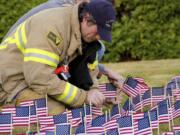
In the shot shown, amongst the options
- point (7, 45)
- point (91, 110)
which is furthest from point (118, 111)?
point (7, 45)

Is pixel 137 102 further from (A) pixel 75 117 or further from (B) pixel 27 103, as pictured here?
(B) pixel 27 103

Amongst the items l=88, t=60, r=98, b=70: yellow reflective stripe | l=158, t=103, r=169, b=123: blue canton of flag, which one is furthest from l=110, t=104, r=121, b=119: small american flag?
l=88, t=60, r=98, b=70: yellow reflective stripe

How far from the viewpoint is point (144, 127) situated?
5.30 metres

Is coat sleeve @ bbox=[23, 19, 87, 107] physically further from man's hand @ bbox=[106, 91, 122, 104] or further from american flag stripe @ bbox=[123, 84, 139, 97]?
american flag stripe @ bbox=[123, 84, 139, 97]

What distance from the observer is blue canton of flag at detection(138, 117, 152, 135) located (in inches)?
208

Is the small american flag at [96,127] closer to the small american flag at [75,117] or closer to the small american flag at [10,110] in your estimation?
the small american flag at [75,117]

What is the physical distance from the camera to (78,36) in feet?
20.4

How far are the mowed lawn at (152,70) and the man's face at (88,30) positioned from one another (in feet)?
10.8

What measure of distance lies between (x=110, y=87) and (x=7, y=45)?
1275 millimetres

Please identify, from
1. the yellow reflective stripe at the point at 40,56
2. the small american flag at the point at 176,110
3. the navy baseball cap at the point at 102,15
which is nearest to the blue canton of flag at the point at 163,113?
the small american flag at the point at 176,110

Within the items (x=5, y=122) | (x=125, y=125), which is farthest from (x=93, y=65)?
(x=125, y=125)

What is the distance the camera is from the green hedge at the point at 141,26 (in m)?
12.6

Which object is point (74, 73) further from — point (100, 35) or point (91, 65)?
point (100, 35)

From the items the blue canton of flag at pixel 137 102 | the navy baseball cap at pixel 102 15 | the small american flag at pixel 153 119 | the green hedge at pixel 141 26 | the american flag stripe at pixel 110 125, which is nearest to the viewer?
the american flag stripe at pixel 110 125
